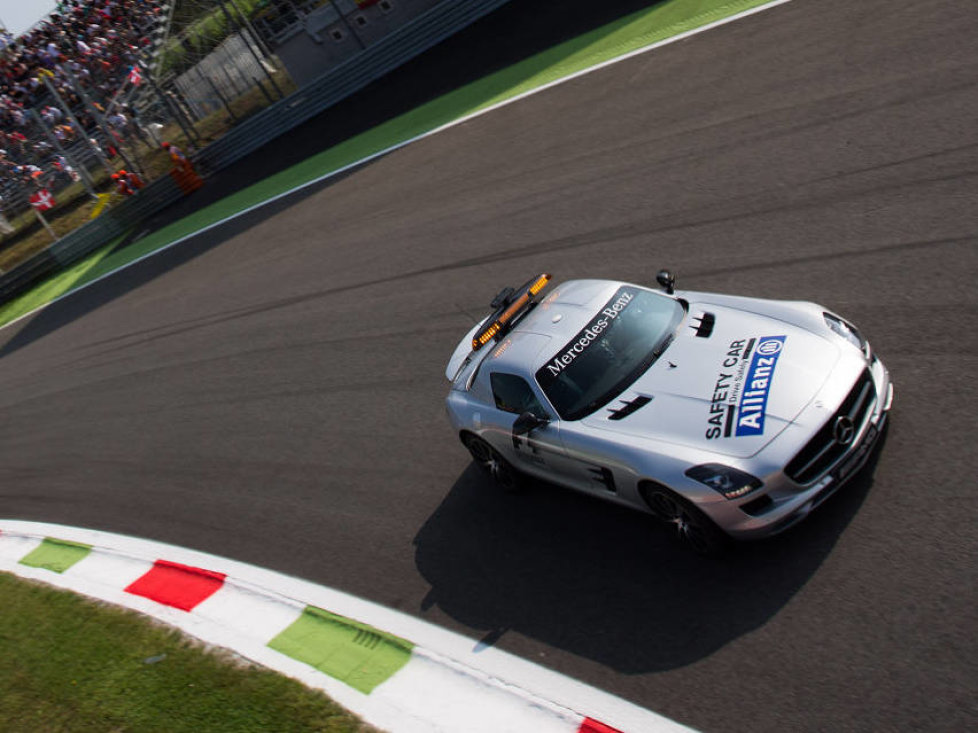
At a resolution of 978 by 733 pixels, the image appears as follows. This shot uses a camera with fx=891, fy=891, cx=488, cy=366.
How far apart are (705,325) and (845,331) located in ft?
3.47

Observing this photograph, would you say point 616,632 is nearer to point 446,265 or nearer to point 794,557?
point 794,557

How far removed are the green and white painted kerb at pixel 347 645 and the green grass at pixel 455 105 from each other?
36.6 feet

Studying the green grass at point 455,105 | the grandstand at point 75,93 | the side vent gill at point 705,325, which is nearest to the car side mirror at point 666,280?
the side vent gill at point 705,325

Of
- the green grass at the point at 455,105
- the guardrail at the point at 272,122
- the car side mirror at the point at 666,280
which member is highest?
the guardrail at the point at 272,122

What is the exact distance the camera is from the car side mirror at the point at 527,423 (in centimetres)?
702

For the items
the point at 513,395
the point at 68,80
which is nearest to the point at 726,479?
the point at 513,395

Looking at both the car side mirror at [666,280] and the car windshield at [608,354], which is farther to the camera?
the car side mirror at [666,280]

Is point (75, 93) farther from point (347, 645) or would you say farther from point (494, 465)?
point (347, 645)

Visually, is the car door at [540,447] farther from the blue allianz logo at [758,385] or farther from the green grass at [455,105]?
the green grass at [455,105]

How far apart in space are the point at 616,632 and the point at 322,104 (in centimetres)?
1964

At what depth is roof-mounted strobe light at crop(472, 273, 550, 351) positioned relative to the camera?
27.1 feet

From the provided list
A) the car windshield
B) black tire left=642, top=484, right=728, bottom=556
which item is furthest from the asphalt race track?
the car windshield

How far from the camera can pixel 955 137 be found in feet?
31.7

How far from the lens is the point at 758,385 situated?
630 cm
